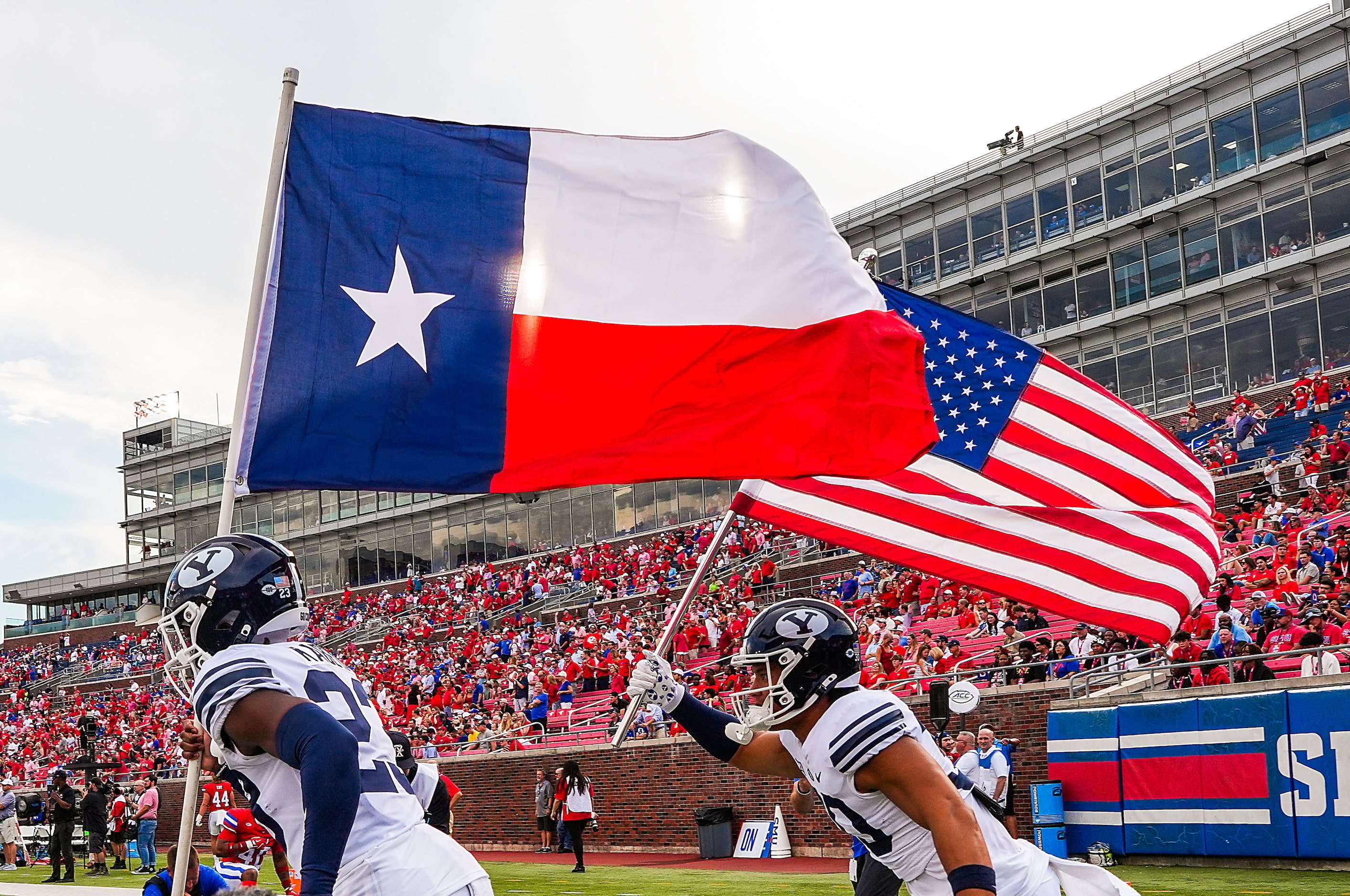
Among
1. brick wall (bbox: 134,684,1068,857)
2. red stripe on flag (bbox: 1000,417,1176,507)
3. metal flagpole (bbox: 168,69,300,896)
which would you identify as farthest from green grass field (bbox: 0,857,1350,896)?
metal flagpole (bbox: 168,69,300,896)

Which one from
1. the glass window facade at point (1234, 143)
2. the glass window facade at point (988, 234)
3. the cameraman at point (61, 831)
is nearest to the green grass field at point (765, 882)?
the cameraman at point (61, 831)

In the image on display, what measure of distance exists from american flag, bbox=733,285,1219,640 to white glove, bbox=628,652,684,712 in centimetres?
369

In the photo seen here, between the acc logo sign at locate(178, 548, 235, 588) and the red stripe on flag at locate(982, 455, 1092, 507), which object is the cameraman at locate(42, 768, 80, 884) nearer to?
the red stripe on flag at locate(982, 455, 1092, 507)

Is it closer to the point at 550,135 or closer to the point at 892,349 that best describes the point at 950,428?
the point at 892,349

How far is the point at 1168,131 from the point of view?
41438 mm

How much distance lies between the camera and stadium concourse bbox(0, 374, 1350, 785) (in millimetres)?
19234

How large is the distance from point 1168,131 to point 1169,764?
29558mm

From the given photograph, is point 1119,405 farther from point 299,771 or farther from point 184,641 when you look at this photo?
point 299,771

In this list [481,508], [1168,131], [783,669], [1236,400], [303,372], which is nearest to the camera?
[783,669]

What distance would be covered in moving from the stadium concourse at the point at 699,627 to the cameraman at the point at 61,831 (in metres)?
2.99

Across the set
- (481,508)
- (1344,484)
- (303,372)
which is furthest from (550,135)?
(481,508)

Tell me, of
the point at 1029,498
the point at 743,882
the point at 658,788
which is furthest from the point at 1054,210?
the point at 1029,498

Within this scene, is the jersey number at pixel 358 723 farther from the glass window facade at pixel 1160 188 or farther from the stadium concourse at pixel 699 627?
the glass window facade at pixel 1160 188

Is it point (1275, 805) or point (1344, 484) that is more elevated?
point (1344, 484)
